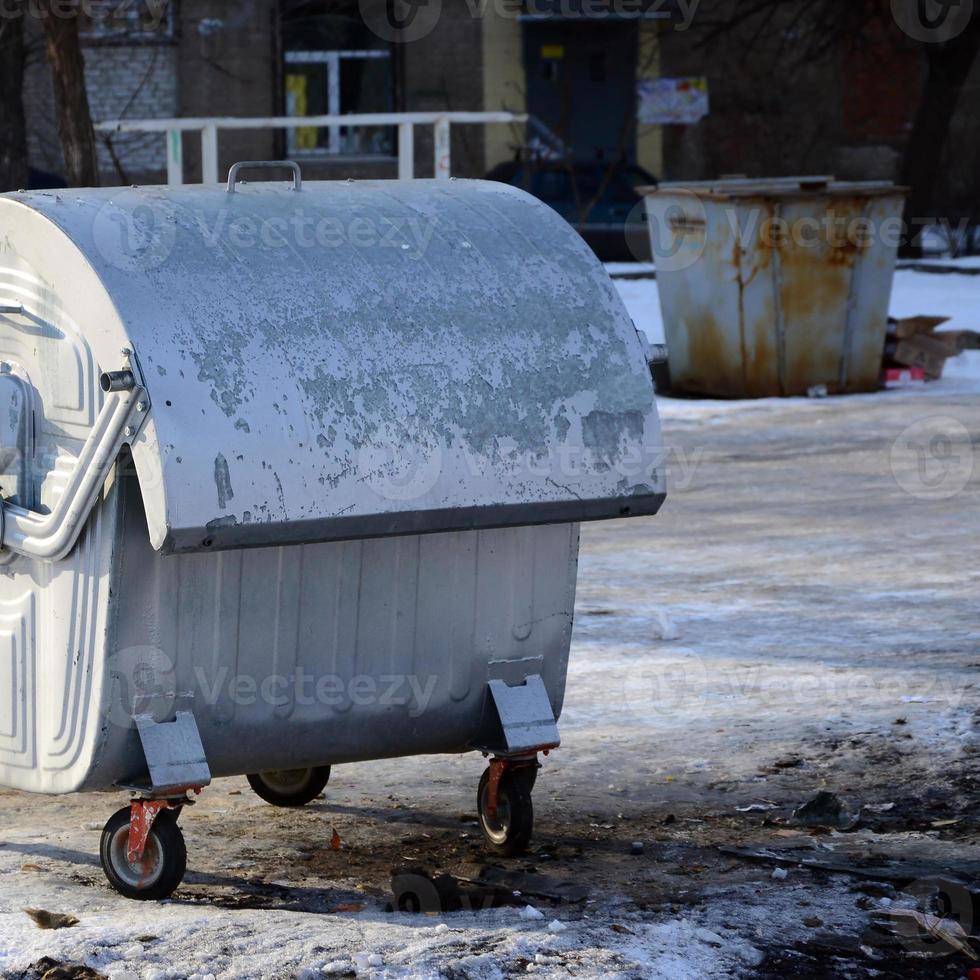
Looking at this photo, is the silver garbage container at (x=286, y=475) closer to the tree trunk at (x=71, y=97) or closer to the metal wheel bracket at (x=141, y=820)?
the metal wheel bracket at (x=141, y=820)

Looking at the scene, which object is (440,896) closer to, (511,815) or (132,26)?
(511,815)

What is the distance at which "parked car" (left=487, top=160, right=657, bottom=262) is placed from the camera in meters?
22.1

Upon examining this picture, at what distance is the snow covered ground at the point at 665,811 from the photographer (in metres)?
3.31

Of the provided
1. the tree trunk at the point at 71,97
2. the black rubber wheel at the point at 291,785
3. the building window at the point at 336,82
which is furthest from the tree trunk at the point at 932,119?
the black rubber wheel at the point at 291,785

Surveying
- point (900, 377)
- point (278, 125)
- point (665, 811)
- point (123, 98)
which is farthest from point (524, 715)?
point (123, 98)

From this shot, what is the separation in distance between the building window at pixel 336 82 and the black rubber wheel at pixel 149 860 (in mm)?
22048

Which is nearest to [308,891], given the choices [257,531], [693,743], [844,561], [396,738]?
[396,738]

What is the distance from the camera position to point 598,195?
22.1 meters

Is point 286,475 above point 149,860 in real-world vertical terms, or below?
above

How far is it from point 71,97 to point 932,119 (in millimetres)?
12369

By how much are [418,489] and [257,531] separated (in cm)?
35

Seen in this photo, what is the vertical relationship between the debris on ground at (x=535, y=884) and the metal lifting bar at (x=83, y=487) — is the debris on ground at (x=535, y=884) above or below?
below

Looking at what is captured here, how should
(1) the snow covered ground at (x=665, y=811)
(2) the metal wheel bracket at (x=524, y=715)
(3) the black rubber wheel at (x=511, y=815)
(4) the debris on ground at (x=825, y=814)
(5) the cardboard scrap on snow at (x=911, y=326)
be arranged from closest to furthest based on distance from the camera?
(1) the snow covered ground at (x=665, y=811) < (2) the metal wheel bracket at (x=524, y=715) < (3) the black rubber wheel at (x=511, y=815) < (4) the debris on ground at (x=825, y=814) < (5) the cardboard scrap on snow at (x=911, y=326)

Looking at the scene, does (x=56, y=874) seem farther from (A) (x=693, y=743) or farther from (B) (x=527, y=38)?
(B) (x=527, y=38)
